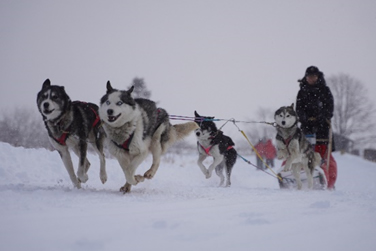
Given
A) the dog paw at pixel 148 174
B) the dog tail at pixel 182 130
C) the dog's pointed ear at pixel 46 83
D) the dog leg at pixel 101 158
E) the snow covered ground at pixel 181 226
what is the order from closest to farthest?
1. the snow covered ground at pixel 181 226
2. the dog's pointed ear at pixel 46 83
3. the dog paw at pixel 148 174
4. the dog leg at pixel 101 158
5. the dog tail at pixel 182 130

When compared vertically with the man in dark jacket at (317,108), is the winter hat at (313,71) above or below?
above

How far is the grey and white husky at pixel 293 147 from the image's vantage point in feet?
18.2

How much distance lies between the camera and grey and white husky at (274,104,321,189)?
18.2 feet

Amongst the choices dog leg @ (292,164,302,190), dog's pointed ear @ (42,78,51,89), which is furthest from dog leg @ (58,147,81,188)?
dog leg @ (292,164,302,190)

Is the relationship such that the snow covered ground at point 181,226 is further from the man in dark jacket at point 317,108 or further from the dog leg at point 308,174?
the man in dark jacket at point 317,108

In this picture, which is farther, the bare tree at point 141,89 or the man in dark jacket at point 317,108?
the bare tree at point 141,89

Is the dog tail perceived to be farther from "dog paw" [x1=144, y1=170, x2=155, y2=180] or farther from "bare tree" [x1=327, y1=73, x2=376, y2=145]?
"bare tree" [x1=327, y1=73, x2=376, y2=145]

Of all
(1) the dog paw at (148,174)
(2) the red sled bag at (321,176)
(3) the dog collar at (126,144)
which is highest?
(3) the dog collar at (126,144)

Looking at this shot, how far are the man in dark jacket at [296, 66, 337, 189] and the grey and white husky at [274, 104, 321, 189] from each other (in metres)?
0.27

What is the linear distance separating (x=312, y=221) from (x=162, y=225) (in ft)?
3.43

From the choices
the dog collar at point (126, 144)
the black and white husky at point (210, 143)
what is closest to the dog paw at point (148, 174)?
the dog collar at point (126, 144)

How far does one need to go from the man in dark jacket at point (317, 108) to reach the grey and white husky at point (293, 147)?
27cm

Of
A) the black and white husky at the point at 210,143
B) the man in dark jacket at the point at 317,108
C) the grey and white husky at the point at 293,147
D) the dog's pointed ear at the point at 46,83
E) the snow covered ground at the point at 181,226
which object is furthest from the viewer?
the black and white husky at the point at 210,143

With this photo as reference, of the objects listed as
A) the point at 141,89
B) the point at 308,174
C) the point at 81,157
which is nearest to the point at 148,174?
the point at 81,157
